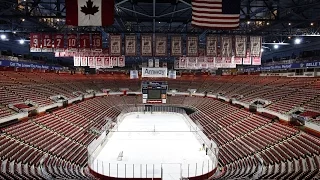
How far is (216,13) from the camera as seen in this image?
40.5 ft

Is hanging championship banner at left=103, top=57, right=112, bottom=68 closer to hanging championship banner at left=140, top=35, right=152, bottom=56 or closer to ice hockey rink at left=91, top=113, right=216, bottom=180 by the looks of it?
ice hockey rink at left=91, top=113, right=216, bottom=180

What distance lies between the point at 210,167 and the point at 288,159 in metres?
4.50

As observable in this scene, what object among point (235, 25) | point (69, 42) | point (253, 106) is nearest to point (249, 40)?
point (235, 25)

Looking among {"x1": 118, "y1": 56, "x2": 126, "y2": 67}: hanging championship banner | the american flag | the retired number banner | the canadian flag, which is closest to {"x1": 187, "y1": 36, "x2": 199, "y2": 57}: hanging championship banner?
the american flag

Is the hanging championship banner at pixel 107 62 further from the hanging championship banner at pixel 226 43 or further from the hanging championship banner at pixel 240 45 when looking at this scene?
the hanging championship banner at pixel 240 45

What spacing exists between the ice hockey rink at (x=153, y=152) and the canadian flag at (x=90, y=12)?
8.29m

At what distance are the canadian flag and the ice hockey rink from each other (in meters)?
8.29

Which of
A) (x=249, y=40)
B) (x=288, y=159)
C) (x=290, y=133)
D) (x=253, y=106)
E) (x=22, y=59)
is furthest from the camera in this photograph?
(x=22, y=59)

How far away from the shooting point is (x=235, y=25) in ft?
41.6

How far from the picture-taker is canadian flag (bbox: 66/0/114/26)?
1148 centimetres

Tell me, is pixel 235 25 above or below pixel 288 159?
above

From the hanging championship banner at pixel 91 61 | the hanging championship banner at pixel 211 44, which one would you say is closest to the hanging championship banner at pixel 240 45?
the hanging championship banner at pixel 211 44

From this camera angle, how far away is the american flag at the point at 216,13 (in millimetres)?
12242

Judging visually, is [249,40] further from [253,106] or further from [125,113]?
[125,113]
